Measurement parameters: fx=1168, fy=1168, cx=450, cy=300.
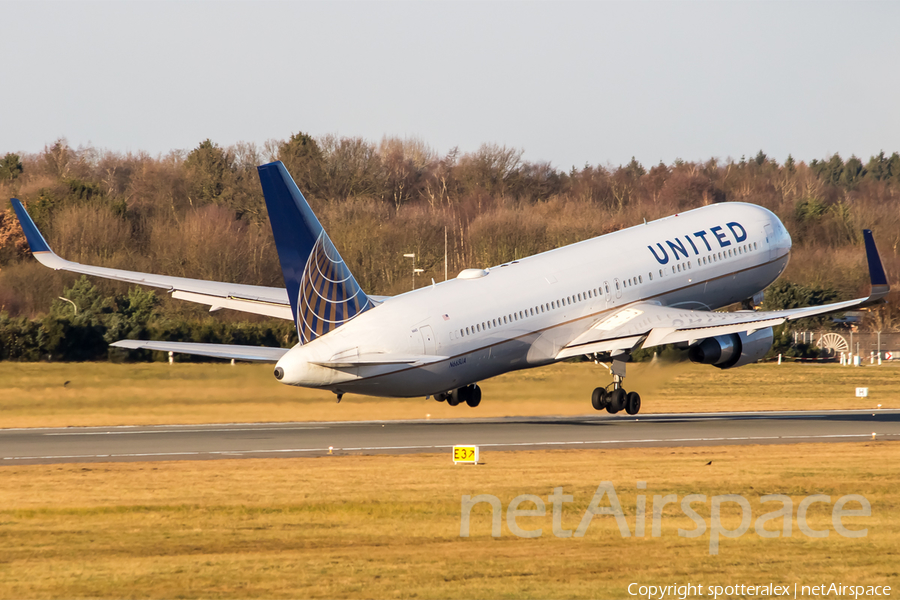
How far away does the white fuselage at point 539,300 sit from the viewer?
3288cm

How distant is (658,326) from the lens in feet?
130

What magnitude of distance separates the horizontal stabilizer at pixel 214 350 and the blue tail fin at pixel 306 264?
167 centimetres

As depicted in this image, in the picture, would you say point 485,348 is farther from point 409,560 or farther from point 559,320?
point 409,560

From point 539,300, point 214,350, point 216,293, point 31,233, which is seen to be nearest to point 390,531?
point 214,350

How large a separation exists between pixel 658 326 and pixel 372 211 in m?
63.5

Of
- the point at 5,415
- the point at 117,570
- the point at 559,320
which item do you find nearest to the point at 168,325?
the point at 5,415

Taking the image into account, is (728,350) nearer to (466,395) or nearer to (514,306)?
(514,306)

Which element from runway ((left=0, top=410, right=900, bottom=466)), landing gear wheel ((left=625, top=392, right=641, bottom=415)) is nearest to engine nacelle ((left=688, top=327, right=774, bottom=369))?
runway ((left=0, top=410, right=900, bottom=466))

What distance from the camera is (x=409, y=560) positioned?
18.5 meters

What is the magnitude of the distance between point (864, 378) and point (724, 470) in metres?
34.2

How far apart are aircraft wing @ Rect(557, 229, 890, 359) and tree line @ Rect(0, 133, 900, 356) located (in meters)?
23.3

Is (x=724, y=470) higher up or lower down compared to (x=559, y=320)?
lower down

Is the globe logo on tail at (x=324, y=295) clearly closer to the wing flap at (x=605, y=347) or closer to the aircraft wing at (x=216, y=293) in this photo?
the wing flap at (x=605, y=347)

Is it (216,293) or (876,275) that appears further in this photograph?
(216,293)
